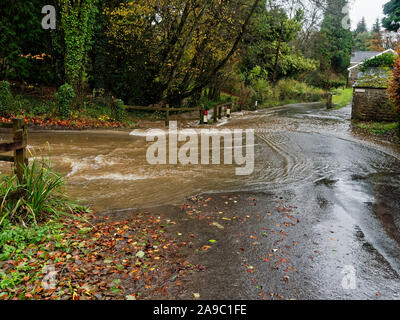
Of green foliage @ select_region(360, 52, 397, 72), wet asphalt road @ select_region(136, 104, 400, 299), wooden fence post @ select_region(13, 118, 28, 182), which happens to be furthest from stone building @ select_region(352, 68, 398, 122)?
wooden fence post @ select_region(13, 118, 28, 182)

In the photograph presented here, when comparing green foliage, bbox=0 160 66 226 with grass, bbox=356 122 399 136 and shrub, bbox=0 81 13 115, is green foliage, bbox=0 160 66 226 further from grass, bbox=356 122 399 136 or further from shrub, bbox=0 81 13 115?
grass, bbox=356 122 399 136

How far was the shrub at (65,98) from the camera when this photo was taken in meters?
16.9

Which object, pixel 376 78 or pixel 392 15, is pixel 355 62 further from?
pixel 376 78

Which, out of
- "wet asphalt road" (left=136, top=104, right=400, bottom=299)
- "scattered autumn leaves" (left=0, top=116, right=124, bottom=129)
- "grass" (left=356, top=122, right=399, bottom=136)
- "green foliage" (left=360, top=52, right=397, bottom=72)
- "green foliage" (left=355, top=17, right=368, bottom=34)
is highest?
"green foliage" (left=355, top=17, right=368, bottom=34)

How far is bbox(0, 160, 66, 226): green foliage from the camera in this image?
529cm

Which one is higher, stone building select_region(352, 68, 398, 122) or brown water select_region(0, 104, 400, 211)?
stone building select_region(352, 68, 398, 122)

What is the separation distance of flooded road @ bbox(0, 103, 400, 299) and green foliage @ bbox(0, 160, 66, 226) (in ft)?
4.10

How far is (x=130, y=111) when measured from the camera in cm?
2252

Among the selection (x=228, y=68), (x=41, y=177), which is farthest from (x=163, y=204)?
(x=228, y=68)

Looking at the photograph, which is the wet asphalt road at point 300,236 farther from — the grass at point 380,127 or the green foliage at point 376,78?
the green foliage at point 376,78
